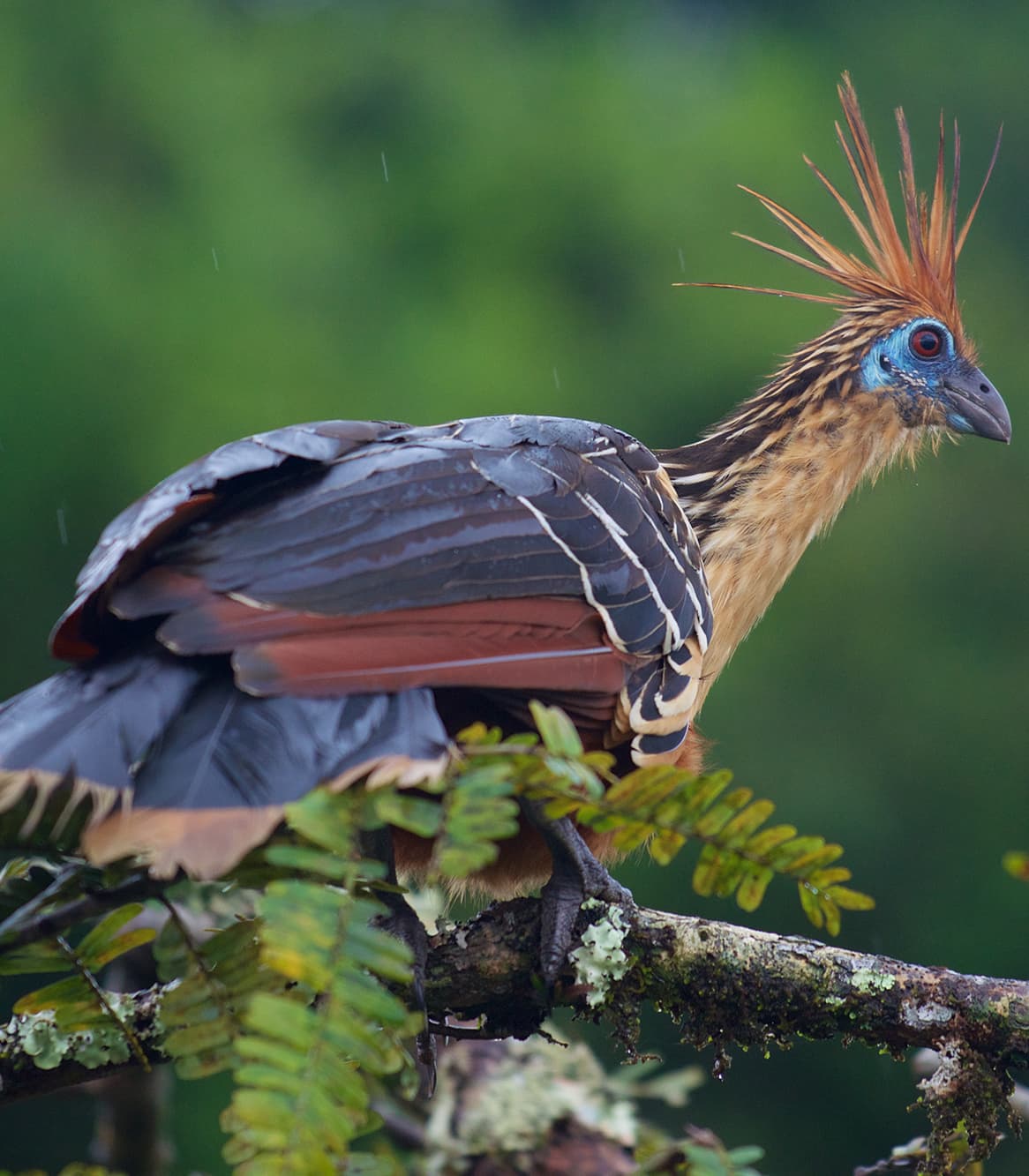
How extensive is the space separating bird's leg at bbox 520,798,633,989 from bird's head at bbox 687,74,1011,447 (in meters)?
1.40

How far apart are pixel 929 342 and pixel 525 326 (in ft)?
11.2

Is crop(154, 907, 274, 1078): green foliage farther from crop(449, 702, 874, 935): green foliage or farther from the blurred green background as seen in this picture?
the blurred green background

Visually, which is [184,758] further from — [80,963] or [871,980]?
[871,980]

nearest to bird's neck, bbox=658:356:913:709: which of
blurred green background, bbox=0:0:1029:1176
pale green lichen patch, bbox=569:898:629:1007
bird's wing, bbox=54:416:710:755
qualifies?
bird's wing, bbox=54:416:710:755

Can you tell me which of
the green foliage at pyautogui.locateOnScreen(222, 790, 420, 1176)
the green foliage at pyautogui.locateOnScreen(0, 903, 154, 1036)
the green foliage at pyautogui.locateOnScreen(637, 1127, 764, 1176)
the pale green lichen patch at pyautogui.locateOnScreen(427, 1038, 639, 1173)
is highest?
the green foliage at pyautogui.locateOnScreen(222, 790, 420, 1176)

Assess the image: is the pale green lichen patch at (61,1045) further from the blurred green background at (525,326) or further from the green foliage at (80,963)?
the blurred green background at (525,326)

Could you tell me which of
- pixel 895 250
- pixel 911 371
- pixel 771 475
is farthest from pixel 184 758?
pixel 895 250

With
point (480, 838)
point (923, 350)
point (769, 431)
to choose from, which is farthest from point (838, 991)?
point (923, 350)

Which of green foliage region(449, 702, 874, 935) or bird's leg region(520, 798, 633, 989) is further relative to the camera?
bird's leg region(520, 798, 633, 989)

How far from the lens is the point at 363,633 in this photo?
160cm

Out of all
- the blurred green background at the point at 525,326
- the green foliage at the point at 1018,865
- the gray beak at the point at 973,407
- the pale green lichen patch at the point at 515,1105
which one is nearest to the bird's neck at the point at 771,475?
the gray beak at the point at 973,407

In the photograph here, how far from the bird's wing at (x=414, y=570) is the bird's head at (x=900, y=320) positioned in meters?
1.03

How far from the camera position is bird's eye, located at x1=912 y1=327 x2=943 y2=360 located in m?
3.11

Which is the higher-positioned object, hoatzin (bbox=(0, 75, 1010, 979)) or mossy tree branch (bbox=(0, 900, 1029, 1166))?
hoatzin (bbox=(0, 75, 1010, 979))
